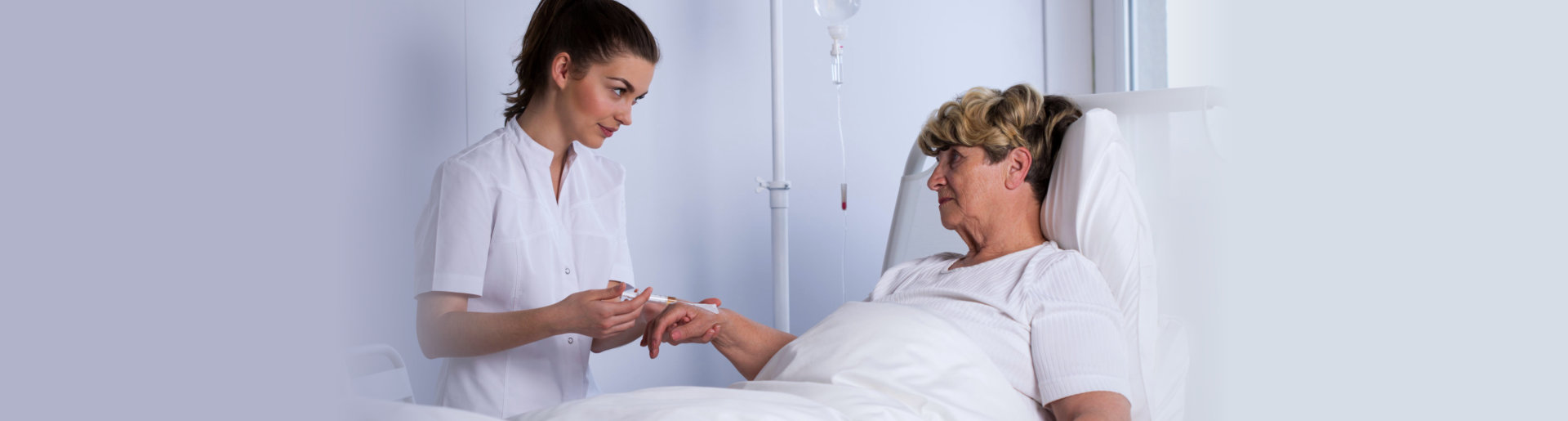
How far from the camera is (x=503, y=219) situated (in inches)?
51.8

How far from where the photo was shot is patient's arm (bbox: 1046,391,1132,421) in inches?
45.4

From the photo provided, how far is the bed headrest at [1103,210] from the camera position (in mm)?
1393

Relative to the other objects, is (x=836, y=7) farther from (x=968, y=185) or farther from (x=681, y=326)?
(x=681, y=326)

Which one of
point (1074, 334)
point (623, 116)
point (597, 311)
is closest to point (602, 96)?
point (623, 116)

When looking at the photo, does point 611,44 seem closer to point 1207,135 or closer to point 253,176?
point 1207,135

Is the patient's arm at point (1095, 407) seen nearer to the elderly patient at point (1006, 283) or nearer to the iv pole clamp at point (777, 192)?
the elderly patient at point (1006, 283)

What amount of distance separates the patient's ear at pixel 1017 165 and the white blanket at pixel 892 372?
34 cm

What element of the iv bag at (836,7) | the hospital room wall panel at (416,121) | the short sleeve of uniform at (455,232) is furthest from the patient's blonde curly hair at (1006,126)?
the hospital room wall panel at (416,121)

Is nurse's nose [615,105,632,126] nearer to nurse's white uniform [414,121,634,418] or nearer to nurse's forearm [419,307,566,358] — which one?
nurse's white uniform [414,121,634,418]

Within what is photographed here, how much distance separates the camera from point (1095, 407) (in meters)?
1.16

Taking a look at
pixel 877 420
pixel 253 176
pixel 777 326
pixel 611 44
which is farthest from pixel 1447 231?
pixel 777 326

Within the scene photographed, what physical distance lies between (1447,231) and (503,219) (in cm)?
121

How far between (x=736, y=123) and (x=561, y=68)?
879 millimetres

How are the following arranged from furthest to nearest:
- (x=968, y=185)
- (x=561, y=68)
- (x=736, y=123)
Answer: (x=736, y=123) < (x=968, y=185) < (x=561, y=68)
